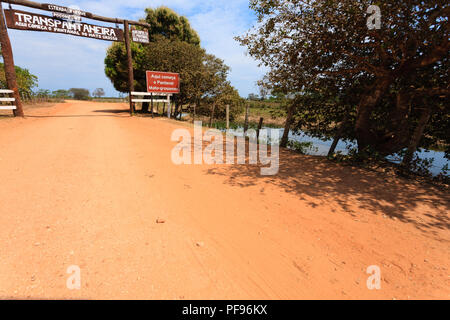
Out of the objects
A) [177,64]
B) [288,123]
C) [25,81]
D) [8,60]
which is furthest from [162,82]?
[25,81]

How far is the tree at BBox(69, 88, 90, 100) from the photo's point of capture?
60.5 metres

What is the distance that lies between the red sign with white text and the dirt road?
9.84 metres

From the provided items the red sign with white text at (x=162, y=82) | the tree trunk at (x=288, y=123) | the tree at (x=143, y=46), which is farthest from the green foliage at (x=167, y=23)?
the tree trunk at (x=288, y=123)

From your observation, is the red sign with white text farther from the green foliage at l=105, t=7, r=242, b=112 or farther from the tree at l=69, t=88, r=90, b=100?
the tree at l=69, t=88, r=90, b=100

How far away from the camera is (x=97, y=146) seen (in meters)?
6.19

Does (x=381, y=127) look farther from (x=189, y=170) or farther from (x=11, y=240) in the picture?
(x=11, y=240)

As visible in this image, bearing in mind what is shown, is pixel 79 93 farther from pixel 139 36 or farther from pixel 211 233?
pixel 211 233

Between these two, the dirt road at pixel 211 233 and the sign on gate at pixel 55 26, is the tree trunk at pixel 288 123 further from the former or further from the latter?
the sign on gate at pixel 55 26

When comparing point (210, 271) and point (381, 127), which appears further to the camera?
point (381, 127)

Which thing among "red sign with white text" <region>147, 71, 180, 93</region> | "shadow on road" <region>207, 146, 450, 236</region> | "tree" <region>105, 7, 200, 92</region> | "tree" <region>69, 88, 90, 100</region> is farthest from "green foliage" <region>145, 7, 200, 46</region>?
"tree" <region>69, 88, 90, 100</region>
